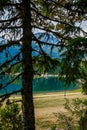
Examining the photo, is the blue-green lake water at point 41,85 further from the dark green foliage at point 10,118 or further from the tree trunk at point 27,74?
the dark green foliage at point 10,118

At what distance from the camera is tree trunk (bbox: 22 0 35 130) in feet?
31.8

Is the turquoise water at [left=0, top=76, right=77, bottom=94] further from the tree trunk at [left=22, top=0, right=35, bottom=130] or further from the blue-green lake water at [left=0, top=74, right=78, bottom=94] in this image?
the tree trunk at [left=22, top=0, right=35, bottom=130]

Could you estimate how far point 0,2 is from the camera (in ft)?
29.9

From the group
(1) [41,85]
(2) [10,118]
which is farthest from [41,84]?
(1) [41,85]

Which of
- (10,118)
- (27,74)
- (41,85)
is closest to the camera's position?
(27,74)

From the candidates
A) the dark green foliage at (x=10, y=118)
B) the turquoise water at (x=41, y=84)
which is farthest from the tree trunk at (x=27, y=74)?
the dark green foliage at (x=10, y=118)

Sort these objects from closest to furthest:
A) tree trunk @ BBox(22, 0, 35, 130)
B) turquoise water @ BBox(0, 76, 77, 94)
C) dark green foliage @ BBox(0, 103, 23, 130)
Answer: tree trunk @ BBox(22, 0, 35, 130) < turquoise water @ BBox(0, 76, 77, 94) < dark green foliage @ BBox(0, 103, 23, 130)

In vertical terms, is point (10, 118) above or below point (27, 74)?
below

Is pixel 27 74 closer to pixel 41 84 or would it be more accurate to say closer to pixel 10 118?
pixel 10 118

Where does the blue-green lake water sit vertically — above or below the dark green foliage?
above

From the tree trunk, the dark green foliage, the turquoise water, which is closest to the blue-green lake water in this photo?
the turquoise water

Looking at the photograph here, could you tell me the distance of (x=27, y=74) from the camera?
9.80 metres

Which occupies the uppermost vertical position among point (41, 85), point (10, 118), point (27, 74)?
point (27, 74)

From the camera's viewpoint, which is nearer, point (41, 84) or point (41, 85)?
point (41, 84)
